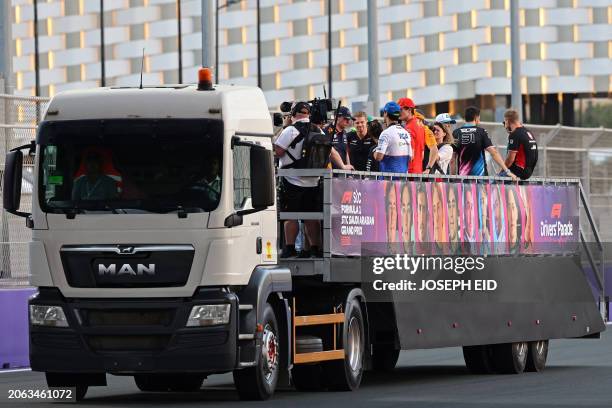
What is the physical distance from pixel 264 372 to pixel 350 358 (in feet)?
5.17

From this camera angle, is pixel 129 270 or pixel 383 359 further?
pixel 383 359

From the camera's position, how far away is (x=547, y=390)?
1611 cm

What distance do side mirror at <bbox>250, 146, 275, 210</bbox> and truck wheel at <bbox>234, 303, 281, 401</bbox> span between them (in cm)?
95

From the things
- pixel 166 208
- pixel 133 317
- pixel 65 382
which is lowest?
pixel 65 382

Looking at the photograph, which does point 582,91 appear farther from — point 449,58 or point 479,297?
point 479,297

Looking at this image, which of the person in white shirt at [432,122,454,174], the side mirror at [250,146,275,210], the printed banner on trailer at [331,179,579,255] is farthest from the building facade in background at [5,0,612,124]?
the side mirror at [250,146,275,210]

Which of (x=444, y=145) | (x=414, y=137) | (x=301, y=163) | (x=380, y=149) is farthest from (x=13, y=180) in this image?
(x=444, y=145)

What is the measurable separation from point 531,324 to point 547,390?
277cm

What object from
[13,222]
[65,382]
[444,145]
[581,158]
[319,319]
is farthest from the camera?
[581,158]

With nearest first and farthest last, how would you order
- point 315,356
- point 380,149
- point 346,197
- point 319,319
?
point 315,356 → point 319,319 → point 346,197 → point 380,149

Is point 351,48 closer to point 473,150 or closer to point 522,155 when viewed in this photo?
point 522,155

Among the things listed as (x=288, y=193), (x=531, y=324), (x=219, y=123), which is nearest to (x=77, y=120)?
(x=219, y=123)

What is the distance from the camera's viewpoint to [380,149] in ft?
57.4

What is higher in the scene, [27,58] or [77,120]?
[27,58]
